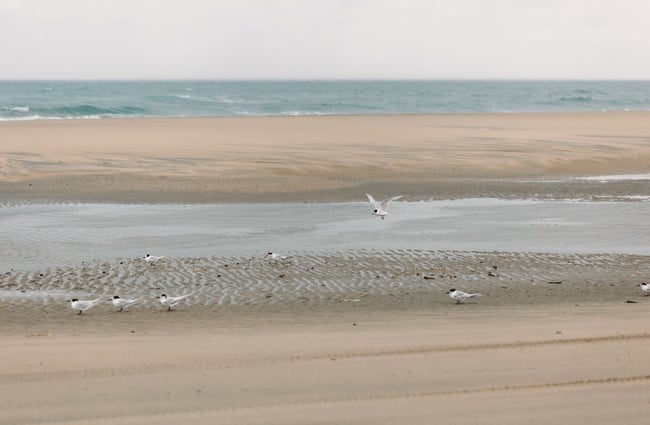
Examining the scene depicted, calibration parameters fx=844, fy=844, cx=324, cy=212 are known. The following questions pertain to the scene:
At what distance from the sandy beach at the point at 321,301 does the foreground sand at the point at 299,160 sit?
163 mm

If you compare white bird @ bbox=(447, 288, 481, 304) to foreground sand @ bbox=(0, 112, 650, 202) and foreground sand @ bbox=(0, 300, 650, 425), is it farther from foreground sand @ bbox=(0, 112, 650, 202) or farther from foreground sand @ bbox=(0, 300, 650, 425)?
foreground sand @ bbox=(0, 112, 650, 202)

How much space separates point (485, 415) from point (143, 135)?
28684 mm

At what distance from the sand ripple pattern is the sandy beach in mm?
54

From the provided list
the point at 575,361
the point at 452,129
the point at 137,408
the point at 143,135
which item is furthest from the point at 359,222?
the point at 452,129

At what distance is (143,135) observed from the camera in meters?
32.9

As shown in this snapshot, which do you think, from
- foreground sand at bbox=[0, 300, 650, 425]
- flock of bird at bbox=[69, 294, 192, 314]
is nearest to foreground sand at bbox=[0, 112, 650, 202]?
flock of bird at bbox=[69, 294, 192, 314]

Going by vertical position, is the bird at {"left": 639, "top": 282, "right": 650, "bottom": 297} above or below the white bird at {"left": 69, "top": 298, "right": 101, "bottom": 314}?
above

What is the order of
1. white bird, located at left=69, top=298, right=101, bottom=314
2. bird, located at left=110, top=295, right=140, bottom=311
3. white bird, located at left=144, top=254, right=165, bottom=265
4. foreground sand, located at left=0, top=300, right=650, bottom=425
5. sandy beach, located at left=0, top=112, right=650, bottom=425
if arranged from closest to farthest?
foreground sand, located at left=0, top=300, right=650, bottom=425 → sandy beach, located at left=0, top=112, right=650, bottom=425 → white bird, located at left=69, top=298, right=101, bottom=314 → bird, located at left=110, top=295, right=140, bottom=311 → white bird, located at left=144, top=254, right=165, bottom=265

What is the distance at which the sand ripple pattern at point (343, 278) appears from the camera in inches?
405

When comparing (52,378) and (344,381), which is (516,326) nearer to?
(344,381)

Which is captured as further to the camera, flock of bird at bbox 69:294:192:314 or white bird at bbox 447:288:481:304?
white bird at bbox 447:288:481:304

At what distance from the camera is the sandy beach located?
6113 millimetres

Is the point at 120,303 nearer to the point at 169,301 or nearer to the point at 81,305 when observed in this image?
the point at 81,305

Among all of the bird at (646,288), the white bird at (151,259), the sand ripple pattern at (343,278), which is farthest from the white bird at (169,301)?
the bird at (646,288)
